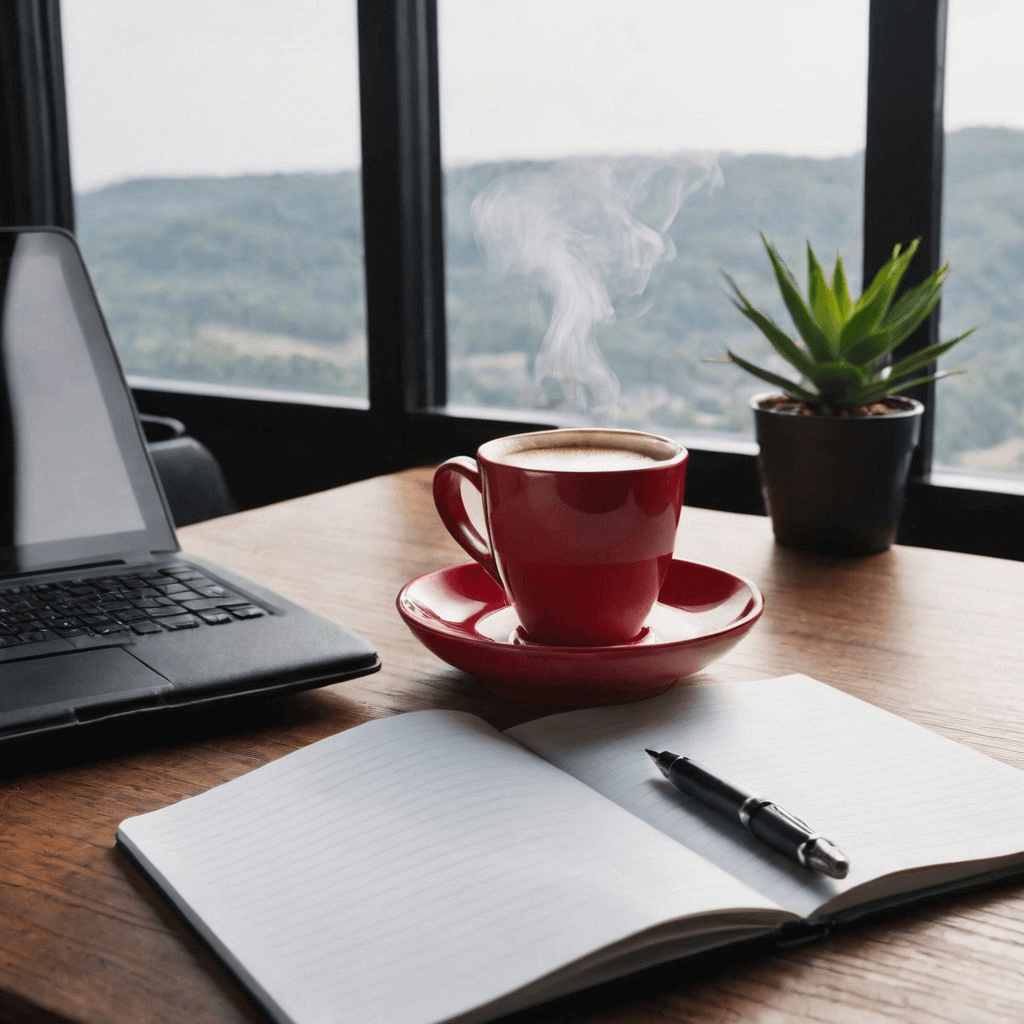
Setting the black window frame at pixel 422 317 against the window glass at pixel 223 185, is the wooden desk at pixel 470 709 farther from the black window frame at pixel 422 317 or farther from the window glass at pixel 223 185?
the window glass at pixel 223 185

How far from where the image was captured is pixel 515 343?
69.5 inches

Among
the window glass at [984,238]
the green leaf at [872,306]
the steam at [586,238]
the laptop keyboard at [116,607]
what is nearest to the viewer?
the laptop keyboard at [116,607]

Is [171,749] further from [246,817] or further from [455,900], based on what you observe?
[455,900]

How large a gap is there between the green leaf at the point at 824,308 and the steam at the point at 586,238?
2.05 feet

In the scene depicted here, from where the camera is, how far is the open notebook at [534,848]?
39cm

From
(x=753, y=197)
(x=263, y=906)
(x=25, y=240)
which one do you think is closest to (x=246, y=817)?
(x=263, y=906)

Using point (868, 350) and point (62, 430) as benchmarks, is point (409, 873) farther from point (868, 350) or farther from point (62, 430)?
point (868, 350)

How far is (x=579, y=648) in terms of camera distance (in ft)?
2.05

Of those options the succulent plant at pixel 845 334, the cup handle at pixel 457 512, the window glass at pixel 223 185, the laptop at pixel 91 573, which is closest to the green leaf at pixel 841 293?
the succulent plant at pixel 845 334

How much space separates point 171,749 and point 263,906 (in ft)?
0.63

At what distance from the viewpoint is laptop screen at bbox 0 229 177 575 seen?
2.71 feet

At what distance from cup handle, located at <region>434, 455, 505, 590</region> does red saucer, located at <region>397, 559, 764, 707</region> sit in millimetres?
45

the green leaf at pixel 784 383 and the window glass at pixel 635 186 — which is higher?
the window glass at pixel 635 186

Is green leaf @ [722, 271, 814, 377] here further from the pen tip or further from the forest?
the pen tip
